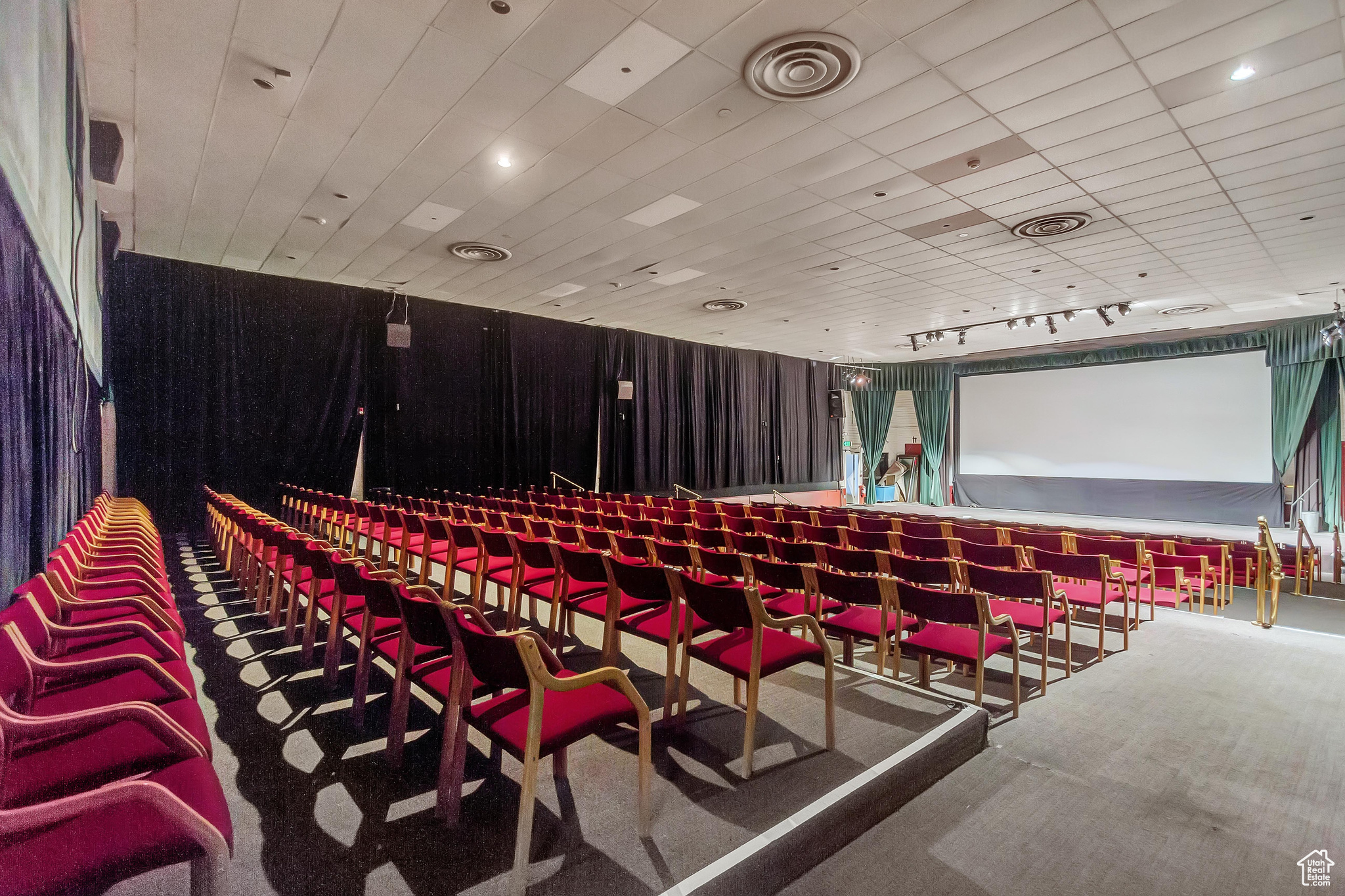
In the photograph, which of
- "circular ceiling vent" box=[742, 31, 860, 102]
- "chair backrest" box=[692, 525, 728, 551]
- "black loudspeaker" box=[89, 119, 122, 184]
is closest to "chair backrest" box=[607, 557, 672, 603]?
"chair backrest" box=[692, 525, 728, 551]

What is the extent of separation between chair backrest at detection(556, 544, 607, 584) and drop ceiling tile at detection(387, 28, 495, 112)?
9.65 ft

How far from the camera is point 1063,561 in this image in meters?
4.00

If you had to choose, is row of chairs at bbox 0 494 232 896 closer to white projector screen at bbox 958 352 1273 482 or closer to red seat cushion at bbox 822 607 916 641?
red seat cushion at bbox 822 607 916 641

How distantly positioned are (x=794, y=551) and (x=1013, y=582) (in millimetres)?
1374

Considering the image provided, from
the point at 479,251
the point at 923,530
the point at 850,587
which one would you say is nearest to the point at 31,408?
the point at 850,587

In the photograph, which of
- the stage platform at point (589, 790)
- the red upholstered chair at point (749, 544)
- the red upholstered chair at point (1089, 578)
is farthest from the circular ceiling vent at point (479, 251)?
the red upholstered chair at point (1089, 578)

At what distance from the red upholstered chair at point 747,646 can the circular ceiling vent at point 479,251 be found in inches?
223

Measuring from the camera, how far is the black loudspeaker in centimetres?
433

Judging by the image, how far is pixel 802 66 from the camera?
366 centimetres

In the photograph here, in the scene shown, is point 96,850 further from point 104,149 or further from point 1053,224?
point 1053,224

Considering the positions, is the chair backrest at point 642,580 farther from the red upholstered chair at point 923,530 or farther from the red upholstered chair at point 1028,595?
the red upholstered chair at point 923,530

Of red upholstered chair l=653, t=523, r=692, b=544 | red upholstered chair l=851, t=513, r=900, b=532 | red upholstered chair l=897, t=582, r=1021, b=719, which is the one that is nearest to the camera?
red upholstered chair l=897, t=582, r=1021, b=719

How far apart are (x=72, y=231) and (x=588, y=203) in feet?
12.2

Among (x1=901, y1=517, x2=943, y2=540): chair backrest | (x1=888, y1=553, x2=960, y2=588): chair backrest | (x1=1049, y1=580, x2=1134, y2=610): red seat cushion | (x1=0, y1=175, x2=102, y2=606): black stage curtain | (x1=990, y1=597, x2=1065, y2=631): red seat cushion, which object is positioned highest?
(x1=0, y1=175, x2=102, y2=606): black stage curtain
